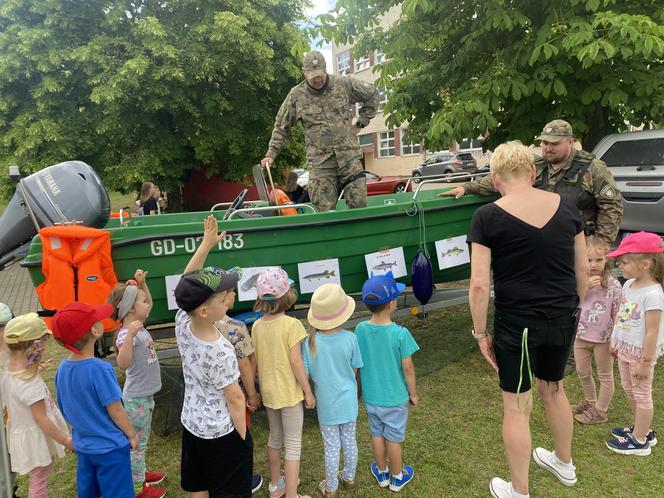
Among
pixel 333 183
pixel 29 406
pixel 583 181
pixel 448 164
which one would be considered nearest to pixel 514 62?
pixel 583 181

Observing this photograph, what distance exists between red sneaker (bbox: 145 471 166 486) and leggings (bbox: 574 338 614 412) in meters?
2.77

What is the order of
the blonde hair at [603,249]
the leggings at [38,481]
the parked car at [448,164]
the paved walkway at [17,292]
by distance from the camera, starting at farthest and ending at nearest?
the parked car at [448,164] → the paved walkway at [17,292] → the blonde hair at [603,249] → the leggings at [38,481]

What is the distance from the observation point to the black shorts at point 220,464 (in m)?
2.18

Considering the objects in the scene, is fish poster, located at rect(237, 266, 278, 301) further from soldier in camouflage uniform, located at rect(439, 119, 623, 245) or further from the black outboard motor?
soldier in camouflage uniform, located at rect(439, 119, 623, 245)

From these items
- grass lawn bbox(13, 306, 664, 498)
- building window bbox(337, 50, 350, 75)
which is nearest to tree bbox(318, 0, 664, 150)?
grass lawn bbox(13, 306, 664, 498)

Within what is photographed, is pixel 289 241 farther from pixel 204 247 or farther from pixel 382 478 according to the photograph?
pixel 382 478

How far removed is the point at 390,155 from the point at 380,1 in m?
27.1

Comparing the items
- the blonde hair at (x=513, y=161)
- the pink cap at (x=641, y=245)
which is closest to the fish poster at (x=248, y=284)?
the blonde hair at (x=513, y=161)

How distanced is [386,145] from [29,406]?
31.7m

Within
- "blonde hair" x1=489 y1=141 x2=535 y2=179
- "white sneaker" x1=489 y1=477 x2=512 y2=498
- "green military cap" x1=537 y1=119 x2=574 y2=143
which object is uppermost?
"green military cap" x1=537 y1=119 x2=574 y2=143

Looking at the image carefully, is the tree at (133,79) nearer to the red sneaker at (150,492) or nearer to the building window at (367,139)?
the red sneaker at (150,492)

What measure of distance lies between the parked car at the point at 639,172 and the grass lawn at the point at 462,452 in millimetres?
2443

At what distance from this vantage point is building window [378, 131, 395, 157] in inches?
1272

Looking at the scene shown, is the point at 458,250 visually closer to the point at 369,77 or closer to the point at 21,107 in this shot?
the point at 21,107
